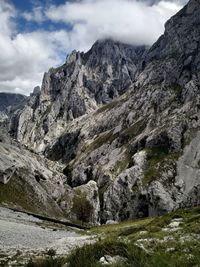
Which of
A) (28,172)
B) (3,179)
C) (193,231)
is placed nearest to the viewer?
(193,231)

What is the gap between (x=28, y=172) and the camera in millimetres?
149625

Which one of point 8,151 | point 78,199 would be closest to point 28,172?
point 8,151

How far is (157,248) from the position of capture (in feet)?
83.7

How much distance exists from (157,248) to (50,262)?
1012cm

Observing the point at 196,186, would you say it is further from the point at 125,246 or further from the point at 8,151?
the point at 125,246

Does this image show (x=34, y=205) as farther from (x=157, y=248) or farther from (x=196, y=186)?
(x=157, y=248)

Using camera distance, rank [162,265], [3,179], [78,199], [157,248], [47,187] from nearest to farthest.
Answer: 1. [162,265]
2. [157,248]
3. [3,179]
4. [47,187]
5. [78,199]

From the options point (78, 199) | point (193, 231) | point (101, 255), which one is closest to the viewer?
point (101, 255)

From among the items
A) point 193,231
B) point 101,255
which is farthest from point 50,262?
point 193,231

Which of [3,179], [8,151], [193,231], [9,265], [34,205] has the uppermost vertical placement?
[8,151]

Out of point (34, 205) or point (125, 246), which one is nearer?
point (125, 246)

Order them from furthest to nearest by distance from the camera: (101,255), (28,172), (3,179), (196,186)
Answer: (196,186) < (28,172) < (3,179) < (101,255)

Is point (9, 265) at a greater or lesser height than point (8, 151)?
lesser

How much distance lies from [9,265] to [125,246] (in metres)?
11.4
